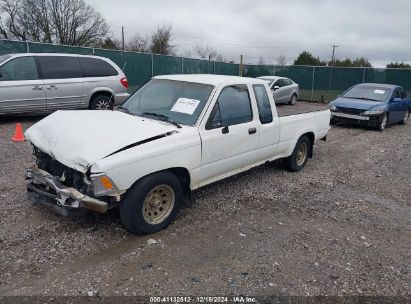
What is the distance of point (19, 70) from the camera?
9.41 meters

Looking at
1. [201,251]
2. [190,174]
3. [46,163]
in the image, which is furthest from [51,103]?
[201,251]

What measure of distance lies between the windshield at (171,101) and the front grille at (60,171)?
4.26ft

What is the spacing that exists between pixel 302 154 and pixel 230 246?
3582mm

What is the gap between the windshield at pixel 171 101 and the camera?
463 centimetres

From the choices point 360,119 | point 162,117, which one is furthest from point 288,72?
point 162,117

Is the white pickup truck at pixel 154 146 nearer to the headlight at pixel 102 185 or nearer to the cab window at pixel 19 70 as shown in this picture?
the headlight at pixel 102 185

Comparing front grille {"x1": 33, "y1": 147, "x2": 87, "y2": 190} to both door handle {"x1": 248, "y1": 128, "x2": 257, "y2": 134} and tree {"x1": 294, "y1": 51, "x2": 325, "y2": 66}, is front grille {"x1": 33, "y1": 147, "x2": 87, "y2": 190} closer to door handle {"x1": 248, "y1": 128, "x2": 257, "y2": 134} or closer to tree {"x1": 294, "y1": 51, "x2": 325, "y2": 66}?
door handle {"x1": 248, "y1": 128, "x2": 257, "y2": 134}

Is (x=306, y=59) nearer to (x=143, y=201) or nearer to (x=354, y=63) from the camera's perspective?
(x=354, y=63)

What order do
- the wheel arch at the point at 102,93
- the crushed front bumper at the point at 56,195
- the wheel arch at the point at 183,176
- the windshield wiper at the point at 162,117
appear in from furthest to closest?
1. the wheel arch at the point at 102,93
2. the windshield wiper at the point at 162,117
3. the wheel arch at the point at 183,176
4. the crushed front bumper at the point at 56,195

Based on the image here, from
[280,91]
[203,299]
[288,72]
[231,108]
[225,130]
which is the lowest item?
[203,299]

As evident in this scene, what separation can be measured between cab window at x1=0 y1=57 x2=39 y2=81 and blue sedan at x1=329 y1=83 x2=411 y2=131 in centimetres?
932

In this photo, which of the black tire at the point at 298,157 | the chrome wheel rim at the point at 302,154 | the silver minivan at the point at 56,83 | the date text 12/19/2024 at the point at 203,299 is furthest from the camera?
the silver minivan at the point at 56,83

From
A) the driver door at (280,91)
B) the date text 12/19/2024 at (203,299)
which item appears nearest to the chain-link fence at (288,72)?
the driver door at (280,91)

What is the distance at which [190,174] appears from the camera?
440cm
